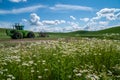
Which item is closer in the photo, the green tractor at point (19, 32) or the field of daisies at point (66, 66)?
the field of daisies at point (66, 66)

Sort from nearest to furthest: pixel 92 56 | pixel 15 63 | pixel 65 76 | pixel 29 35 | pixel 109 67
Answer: pixel 65 76, pixel 15 63, pixel 109 67, pixel 92 56, pixel 29 35

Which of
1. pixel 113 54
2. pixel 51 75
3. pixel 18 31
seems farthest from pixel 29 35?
pixel 51 75

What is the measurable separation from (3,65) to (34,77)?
1479 millimetres

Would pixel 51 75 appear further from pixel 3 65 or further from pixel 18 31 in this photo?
pixel 18 31

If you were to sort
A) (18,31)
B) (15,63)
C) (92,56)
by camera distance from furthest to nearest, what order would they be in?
(18,31)
(92,56)
(15,63)

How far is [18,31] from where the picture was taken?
36.0 m

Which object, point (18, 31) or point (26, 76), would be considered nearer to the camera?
point (26, 76)

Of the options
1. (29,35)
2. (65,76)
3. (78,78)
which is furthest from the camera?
(29,35)

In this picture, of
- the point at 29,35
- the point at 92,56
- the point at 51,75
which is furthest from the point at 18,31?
the point at 51,75

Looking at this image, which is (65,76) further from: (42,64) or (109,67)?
(109,67)

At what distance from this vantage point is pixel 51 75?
7922 millimetres

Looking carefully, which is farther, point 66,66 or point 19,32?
point 19,32

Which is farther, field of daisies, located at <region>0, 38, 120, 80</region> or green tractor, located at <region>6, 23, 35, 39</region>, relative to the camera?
green tractor, located at <region>6, 23, 35, 39</region>

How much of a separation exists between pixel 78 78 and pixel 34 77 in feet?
5.07
